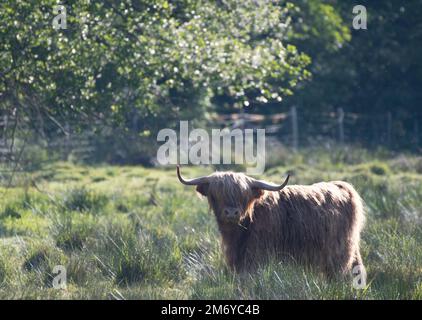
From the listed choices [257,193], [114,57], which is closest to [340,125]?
[114,57]

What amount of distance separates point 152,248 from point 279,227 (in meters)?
1.34

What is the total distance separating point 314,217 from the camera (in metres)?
7.77

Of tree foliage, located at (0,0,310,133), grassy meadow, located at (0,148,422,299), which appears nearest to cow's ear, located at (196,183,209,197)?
grassy meadow, located at (0,148,422,299)

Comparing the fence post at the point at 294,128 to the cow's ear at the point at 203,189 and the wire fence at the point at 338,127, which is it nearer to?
the wire fence at the point at 338,127

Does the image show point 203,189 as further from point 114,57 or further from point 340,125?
point 340,125

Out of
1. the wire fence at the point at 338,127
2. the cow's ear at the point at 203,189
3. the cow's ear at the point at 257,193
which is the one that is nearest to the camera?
the cow's ear at the point at 257,193

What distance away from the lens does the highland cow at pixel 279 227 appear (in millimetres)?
7656

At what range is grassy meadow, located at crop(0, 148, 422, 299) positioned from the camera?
6.84 meters

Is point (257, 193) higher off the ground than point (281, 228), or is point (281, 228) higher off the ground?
point (257, 193)

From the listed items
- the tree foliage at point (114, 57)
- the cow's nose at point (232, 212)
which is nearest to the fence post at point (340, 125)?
the tree foliage at point (114, 57)

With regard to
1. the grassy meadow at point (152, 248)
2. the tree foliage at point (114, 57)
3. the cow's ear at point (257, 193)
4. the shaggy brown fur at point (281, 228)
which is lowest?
the grassy meadow at point (152, 248)

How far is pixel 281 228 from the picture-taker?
773cm

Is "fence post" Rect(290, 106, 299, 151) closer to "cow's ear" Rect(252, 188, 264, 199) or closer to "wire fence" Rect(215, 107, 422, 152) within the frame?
"wire fence" Rect(215, 107, 422, 152)

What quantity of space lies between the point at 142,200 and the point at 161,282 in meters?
5.19
